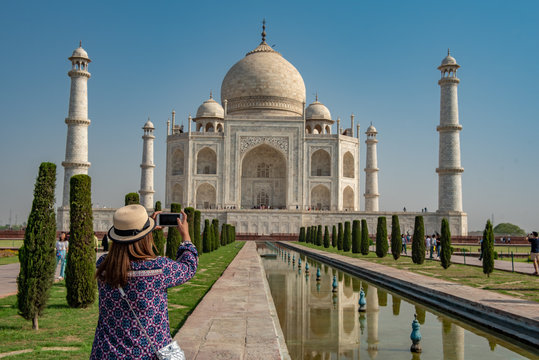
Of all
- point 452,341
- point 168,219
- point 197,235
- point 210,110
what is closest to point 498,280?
point 452,341

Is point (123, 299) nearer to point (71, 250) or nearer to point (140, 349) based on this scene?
point (140, 349)

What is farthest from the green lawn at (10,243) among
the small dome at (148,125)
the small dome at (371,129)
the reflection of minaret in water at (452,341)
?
the small dome at (371,129)

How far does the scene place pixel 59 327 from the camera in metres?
4.43

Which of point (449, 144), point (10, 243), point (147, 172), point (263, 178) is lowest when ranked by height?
point (10, 243)

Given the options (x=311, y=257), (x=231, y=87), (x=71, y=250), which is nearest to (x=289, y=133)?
(x=231, y=87)

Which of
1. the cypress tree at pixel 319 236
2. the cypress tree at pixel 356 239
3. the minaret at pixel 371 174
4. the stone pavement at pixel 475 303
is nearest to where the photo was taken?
the stone pavement at pixel 475 303

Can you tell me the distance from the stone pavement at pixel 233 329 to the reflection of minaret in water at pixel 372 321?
77 cm

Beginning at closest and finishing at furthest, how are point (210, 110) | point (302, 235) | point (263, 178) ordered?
point (302, 235), point (263, 178), point (210, 110)

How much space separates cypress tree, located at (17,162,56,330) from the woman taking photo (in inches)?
118

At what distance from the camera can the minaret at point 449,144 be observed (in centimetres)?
2509

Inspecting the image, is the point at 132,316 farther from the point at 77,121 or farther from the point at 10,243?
the point at 77,121

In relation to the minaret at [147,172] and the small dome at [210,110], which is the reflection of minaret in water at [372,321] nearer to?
the minaret at [147,172]

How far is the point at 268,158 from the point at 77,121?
11896 mm

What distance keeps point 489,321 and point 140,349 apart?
435 centimetres
